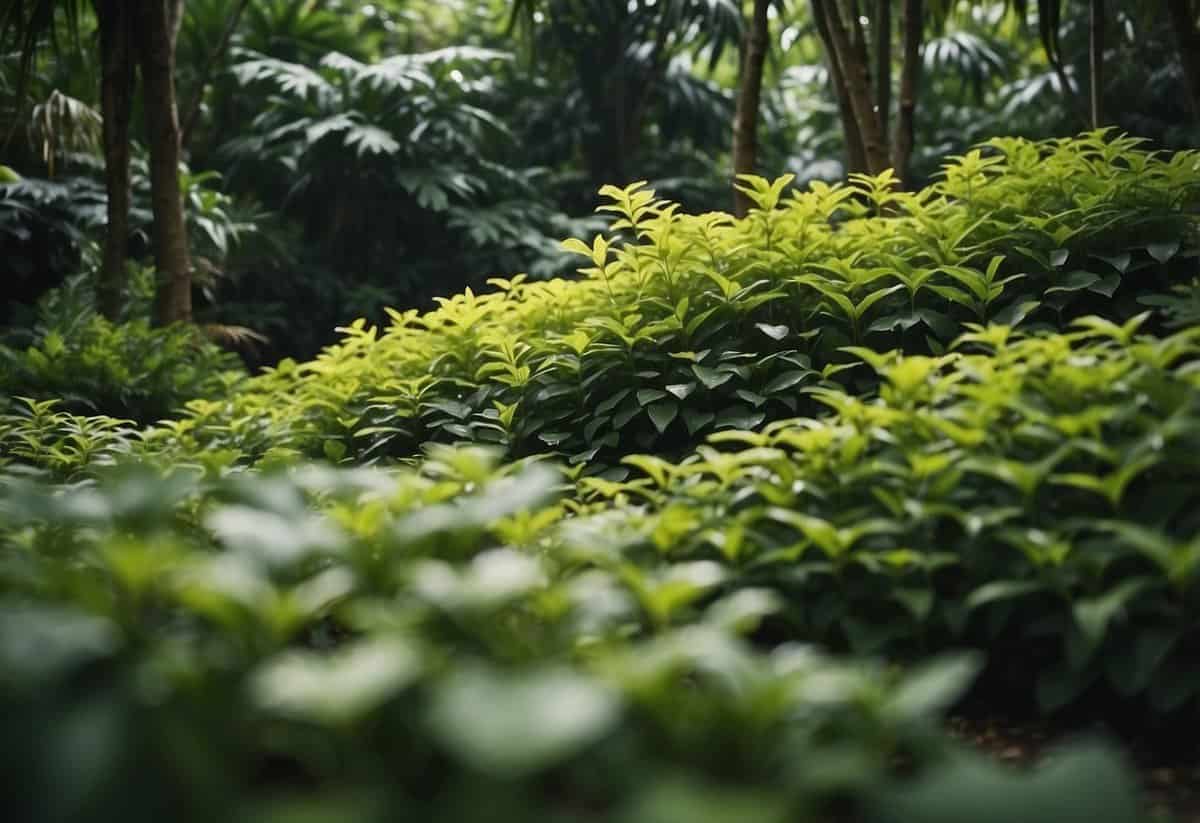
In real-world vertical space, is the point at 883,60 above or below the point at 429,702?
above

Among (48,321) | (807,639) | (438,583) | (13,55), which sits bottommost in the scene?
(807,639)

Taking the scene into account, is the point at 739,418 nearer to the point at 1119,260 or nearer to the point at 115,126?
the point at 1119,260

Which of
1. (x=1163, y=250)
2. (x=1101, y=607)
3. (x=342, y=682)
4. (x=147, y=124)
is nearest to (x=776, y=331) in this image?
(x=1163, y=250)

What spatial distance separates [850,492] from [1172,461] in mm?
564

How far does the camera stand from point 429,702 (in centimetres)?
111

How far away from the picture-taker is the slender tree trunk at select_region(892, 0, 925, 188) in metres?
4.42

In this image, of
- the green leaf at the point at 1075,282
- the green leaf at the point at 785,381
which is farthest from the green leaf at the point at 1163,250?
the green leaf at the point at 785,381

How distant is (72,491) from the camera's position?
7.64 ft

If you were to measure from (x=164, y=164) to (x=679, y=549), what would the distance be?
444 cm

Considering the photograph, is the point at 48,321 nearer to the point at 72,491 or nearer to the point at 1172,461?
the point at 72,491

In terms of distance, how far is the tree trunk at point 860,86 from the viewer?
4.20 metres

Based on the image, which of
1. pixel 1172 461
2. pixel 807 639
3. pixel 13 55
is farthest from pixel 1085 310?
pixel 13 55

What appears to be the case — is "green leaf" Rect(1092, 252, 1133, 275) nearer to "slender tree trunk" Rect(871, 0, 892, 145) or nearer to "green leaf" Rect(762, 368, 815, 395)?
"green leaf" Rect(762, 368, 815, 395)

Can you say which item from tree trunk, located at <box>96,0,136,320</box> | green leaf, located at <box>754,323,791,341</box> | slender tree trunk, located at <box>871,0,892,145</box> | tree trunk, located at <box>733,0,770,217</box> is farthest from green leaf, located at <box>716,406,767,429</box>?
tree trunk, located at <box>96,0,136,320</box>
